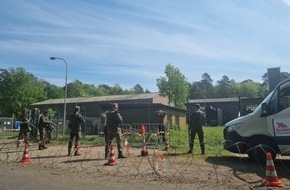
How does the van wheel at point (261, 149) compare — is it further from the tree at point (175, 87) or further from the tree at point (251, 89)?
the tree at point (251, 89)

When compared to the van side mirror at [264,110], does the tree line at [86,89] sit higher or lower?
higher

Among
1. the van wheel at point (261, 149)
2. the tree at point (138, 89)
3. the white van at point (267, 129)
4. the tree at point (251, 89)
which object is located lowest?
the van wheel at point (261, 149)

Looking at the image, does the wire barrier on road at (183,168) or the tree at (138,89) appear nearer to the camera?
the wire barrier on road at (183,168)

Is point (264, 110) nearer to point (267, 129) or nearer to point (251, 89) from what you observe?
point (267, 129)

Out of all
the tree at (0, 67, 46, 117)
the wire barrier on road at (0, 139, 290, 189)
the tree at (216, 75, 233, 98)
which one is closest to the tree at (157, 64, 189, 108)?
the tree at (0, 67, 46, 117)

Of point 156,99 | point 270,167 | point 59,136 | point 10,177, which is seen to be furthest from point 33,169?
point 156,99

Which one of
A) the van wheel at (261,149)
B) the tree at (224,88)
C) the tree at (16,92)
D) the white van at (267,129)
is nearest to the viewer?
the white van at (267,129)

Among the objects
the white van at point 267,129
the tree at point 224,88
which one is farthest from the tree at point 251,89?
the white van at point 267,129

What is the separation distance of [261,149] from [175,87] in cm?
Result: 5425

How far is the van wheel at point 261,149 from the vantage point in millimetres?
10828

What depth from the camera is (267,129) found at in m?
10.9

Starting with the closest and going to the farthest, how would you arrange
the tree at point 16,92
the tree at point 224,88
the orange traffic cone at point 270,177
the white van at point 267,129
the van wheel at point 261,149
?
the orange traffic cone at point 270,177 < the white van at point 267,129 < the van wheel at point 261,149 < the tree at point 16,92 < the tree at point 224,88

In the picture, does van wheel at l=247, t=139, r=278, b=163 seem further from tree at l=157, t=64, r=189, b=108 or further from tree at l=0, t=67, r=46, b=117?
tree at l=0, t=67, r=46, b=117

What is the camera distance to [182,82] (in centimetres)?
6569
